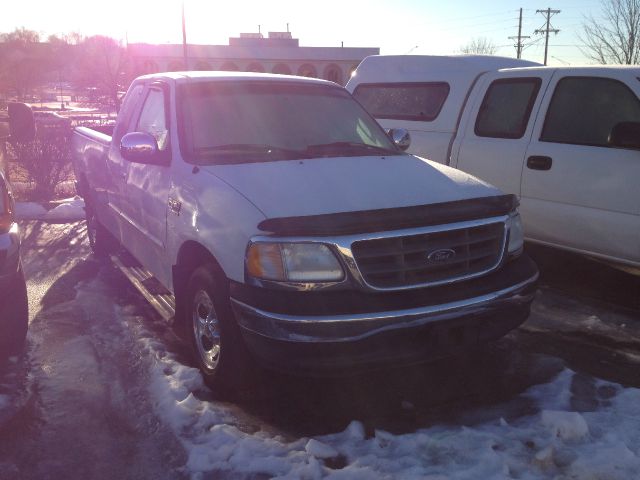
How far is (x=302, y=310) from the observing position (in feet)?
9.50

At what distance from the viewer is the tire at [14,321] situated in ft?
13.6

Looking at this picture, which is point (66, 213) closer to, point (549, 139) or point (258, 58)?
point (549, 139)

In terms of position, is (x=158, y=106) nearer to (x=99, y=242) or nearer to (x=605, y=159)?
(x=99, y=242)

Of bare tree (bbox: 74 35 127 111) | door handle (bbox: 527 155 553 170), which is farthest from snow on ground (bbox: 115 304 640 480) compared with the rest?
bare tree (bbox: 74 35 127 111)

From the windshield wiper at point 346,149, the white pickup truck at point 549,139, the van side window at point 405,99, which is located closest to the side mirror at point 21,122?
the windshield wiper at point 346,149

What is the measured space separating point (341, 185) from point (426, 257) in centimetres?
64

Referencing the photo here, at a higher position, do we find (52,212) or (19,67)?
(19,67)

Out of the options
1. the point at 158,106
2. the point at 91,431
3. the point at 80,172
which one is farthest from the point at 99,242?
the point at 91,431

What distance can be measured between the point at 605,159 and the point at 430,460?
3.21 m

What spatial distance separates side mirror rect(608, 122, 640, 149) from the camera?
15.1ft

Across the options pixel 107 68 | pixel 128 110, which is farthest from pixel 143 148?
pixel 107 68

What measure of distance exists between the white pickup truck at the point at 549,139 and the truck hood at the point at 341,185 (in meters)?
1.76

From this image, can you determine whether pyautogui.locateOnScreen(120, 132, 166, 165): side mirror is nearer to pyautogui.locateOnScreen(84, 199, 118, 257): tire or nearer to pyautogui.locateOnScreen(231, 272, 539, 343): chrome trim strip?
pyautogui.locateOnScreen(231, 272, 539, 343): chrome trim strip

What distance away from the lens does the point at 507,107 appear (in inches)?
231
